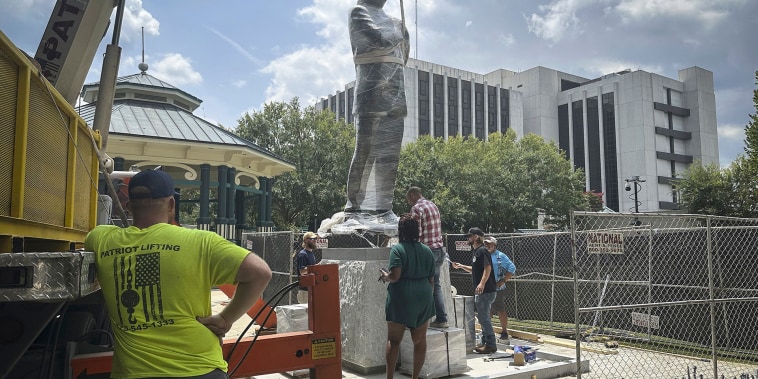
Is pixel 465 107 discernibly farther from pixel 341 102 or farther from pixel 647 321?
pixel 647 321

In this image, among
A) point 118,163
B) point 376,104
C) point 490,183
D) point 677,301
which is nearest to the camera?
point 677,301

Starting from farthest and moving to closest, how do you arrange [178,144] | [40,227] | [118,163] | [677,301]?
[178,144] → [118,163] → [677,301] → [40,227]

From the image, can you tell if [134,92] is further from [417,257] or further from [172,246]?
[172,246]

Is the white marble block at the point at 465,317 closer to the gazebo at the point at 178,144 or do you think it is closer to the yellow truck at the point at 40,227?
the yellow truck at the point at 40,227

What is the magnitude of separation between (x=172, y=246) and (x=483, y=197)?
113ft

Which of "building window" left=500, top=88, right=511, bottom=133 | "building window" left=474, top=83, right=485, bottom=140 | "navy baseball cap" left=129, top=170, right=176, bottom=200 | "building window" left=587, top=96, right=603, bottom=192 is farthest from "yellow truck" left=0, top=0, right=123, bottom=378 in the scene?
"building window" left=500, top=88, right=511, bottom=133

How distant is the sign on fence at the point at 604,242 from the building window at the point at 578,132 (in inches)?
2979

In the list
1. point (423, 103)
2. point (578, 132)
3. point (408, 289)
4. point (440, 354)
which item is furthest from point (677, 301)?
point (578, 132)

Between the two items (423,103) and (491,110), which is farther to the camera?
(491,110)

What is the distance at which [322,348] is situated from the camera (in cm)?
361

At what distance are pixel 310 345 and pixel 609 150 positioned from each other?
256ft

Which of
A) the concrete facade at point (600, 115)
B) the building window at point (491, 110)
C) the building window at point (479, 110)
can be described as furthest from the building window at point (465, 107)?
the building window at point (491, 110)

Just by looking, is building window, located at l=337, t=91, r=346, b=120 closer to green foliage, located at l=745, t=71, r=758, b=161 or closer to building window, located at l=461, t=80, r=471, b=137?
building window, located at l=461, t=80, r=471, b=137

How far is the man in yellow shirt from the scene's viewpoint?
2432 mm
